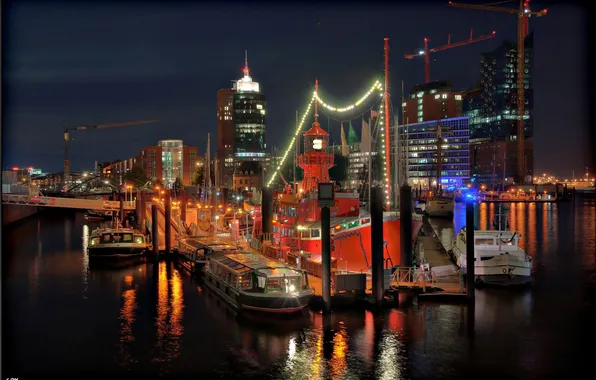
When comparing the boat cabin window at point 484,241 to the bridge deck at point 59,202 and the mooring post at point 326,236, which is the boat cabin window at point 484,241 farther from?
the bridge deck at point 59,202

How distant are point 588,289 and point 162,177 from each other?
169 m

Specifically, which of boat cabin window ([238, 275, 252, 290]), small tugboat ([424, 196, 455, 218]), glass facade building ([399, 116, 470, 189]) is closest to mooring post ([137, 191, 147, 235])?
boat cabin window ([238, 275, 252, 290])

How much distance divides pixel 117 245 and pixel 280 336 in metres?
27.0

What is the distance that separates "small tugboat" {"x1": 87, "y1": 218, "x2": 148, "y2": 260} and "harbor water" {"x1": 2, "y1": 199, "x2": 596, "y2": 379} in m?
8.97

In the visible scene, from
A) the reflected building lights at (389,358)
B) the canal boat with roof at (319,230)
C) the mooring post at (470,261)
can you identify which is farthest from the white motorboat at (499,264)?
the reflected building lights at (389,358)

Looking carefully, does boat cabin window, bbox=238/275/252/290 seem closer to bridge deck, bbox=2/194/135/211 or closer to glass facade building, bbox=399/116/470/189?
bridge deck, bbox=2/194/135/211

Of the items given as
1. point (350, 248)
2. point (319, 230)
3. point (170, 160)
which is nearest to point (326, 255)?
point (350, 248)

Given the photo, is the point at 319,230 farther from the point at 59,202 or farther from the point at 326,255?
the point at 59,202

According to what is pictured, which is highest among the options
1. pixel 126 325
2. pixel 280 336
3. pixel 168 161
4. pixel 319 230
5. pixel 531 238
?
pixel 168 161

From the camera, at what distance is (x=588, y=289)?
39.1 metres

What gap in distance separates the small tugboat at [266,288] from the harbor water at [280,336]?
0.71 m

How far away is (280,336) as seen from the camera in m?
25.4

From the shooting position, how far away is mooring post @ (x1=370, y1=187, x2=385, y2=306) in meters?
27.7

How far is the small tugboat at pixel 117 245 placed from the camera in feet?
158
